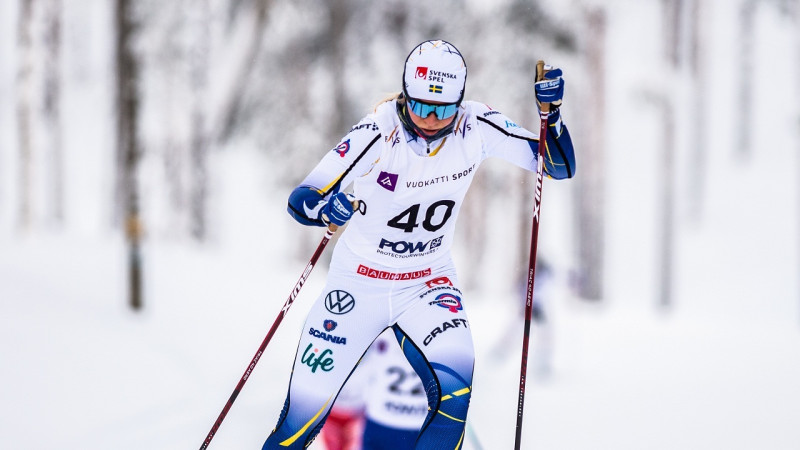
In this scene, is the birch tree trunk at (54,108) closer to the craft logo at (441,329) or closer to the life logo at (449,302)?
the life logo at (449,302)

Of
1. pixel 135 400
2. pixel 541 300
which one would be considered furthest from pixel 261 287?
pixel 135 400

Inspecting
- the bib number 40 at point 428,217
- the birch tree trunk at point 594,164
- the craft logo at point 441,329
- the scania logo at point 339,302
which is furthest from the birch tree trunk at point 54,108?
the craft logo at point 441,329

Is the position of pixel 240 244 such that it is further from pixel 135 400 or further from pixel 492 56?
pixel 135 400

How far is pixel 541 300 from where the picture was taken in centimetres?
1016

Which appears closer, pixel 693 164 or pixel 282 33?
pixel 282 33

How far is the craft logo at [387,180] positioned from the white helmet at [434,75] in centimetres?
40

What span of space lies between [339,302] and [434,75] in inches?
48.6

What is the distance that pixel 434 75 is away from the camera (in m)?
3.55

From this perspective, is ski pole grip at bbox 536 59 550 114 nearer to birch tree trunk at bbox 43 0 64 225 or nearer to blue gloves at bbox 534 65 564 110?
blue gloves at bbox 534 65 564 110

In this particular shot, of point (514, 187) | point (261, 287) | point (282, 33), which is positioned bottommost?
point (261, 287)

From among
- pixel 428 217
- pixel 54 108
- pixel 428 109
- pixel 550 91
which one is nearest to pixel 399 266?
pixel 428 217

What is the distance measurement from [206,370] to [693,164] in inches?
923

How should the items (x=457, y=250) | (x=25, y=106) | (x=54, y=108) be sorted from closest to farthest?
(x=25, y=106)
(x=54, y=108)
(x=457, y=250)

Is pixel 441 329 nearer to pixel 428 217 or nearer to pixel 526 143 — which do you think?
pixel 428 217
